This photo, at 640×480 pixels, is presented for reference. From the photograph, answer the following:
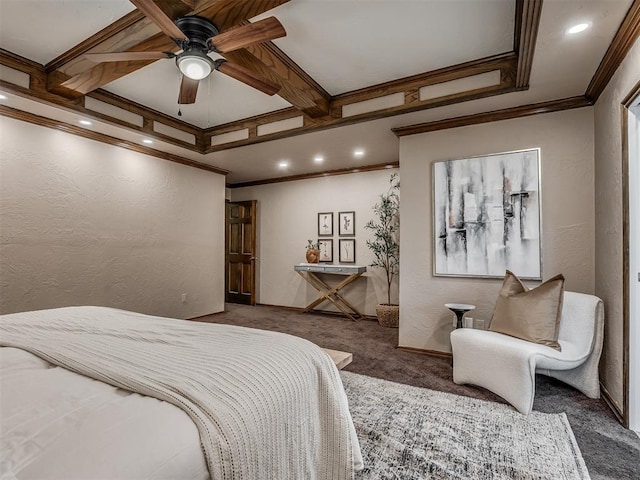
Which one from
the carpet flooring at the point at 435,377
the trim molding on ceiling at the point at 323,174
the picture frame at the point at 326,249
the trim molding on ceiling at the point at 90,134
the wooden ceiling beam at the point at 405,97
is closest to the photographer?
the carpet flooring at the point at 435,377

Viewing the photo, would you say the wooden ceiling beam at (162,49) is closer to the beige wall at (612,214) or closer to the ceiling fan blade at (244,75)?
the ceiling fan blade at (244,75)

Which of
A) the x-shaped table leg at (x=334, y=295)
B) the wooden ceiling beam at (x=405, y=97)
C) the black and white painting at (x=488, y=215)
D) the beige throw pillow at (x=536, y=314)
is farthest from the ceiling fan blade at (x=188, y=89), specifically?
the x-shaped table leg at (x=334, y=295)

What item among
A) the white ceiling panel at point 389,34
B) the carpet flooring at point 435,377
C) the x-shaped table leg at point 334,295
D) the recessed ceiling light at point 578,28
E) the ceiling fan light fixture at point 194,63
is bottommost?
the carpet flooring at point 435,377

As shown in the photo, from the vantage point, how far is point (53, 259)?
3.40m

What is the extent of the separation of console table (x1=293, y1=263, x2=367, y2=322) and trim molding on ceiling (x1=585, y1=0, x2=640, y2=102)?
3406 mm

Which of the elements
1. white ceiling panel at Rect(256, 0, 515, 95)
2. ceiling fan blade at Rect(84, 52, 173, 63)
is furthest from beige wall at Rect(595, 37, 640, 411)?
ceiling fan blade at Rect(84, 52, 173, 63)

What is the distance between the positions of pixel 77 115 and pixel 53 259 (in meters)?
1.50

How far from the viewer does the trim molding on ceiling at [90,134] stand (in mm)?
3154

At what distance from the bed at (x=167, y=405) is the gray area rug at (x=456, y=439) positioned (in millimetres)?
387

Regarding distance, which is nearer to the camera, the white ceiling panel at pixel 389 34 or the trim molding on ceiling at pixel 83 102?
the white ceiling panel at pixel 389 34

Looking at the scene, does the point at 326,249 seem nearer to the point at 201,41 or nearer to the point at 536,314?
the point at 536,314

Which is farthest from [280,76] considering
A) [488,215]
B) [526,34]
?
[488,215]

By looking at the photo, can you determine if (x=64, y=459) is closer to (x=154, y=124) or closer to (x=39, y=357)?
(x=39, y=357)

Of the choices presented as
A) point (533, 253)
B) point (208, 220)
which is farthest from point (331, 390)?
point (208, 220)
